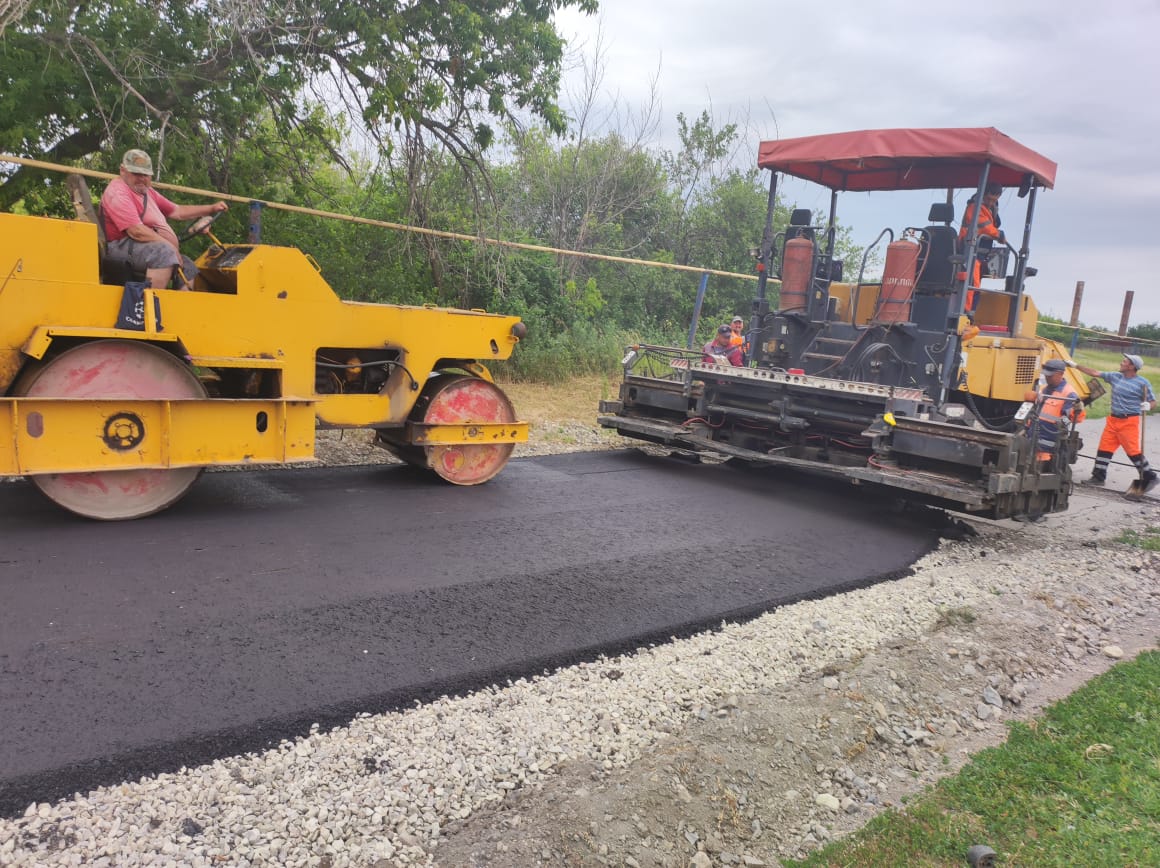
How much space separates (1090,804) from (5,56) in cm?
905

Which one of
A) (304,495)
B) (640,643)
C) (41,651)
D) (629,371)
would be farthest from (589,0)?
(41,651)

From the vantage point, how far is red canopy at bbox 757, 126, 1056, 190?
7.10 metres

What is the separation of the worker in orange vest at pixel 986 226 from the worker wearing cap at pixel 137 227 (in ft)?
20.8

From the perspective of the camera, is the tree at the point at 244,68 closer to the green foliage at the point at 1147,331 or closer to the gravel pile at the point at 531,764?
the gravel pile at the point at 531,764

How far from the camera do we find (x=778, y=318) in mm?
8438

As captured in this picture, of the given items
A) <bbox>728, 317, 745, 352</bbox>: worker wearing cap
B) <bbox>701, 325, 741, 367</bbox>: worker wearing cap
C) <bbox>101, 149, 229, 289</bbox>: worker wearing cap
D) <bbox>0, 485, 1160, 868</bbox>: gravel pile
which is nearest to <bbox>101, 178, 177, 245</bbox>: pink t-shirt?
<bbox>101, 149, 229, 289</bbox>: worker wearing cap

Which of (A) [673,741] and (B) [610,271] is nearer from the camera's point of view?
(A) [673,741]

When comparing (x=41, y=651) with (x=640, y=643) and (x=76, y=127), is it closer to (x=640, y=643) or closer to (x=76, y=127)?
(x=640, y=643)

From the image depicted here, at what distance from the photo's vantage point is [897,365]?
7.66 meters

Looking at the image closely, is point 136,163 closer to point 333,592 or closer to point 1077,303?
point 333,592

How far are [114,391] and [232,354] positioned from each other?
0.71 meters

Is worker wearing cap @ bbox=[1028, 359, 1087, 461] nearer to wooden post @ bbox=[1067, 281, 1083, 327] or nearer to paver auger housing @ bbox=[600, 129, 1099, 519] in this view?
paver auger housing @ bbox=[600, 129, 1099, 519]

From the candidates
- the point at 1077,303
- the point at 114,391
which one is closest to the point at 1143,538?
the point at 114,391

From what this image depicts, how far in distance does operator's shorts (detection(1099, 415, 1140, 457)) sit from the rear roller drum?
30.7 feet
